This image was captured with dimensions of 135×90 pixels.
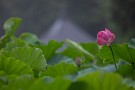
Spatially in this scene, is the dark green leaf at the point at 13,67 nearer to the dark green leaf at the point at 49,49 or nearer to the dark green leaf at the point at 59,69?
the dark green leaf at the point at 59,69

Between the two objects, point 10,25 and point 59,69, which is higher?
point 10,25

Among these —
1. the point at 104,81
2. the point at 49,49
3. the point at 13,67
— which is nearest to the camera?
the point at 104,81

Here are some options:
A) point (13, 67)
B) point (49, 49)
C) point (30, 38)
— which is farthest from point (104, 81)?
point (30, 38)

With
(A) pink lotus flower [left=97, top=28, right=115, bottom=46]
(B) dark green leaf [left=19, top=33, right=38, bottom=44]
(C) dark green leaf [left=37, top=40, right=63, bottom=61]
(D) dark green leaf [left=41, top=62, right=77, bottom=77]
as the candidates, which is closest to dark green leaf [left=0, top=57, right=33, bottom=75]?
(D) dark green leaf [left=41, top=62, right=77, bottom=77]

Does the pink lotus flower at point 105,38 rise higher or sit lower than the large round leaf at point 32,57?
lower

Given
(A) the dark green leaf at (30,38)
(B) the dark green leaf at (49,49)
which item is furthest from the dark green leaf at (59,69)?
(A) the dark green leaf at (30,38)

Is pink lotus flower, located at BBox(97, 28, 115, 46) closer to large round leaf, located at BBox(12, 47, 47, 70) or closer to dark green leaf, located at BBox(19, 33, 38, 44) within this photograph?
large round leaf, located at BBox(12, 47, 47, 70)

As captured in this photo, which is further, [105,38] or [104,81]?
[105,38]

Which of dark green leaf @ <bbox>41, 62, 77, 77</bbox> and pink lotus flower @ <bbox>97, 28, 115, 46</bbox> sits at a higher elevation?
pink lotus flower @ <bbox>97, 28, 115, 46</bbox>

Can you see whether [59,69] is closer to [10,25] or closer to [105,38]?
[105,38]
